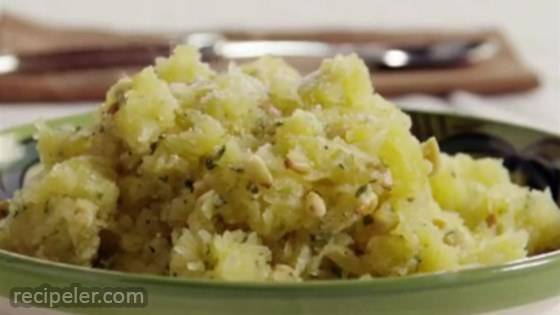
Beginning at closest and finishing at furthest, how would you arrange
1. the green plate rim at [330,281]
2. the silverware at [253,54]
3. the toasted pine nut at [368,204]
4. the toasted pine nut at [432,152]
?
the green plate rim at [330,281]
the toasted pine nut at [368,204]
the toasted pine nut at [432,152]
the silverware at [253,54]

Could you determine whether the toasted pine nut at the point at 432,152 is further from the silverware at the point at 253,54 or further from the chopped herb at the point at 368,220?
the silverware at the point at 253,54

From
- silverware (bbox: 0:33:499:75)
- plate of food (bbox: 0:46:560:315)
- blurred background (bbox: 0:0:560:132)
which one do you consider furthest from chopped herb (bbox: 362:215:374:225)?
blurred background (bbox: 0:0:560:132)

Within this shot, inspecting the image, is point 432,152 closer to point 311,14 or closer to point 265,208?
point 265,208

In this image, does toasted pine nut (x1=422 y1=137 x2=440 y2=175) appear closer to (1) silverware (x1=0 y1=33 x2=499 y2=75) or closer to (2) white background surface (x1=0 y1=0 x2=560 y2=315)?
(1) silverware (x1=0 y1=33 x2=499 y2=75)

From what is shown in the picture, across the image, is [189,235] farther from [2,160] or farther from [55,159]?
[2,160]

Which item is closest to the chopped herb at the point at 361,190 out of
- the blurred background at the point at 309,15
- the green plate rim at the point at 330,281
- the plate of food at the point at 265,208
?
the plate of food at the point at 265,208

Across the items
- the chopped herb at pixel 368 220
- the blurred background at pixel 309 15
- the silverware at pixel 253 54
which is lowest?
the chopped herb at pixel 368 220

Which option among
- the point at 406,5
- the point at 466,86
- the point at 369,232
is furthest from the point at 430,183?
the point at 406,5
